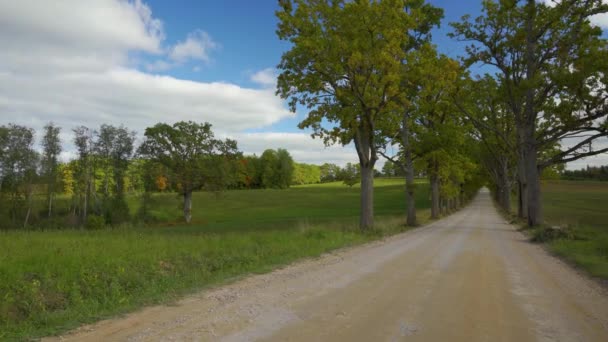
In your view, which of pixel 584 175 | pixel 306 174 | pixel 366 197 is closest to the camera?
pixel 366 197

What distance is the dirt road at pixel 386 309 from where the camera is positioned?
16.4 ft

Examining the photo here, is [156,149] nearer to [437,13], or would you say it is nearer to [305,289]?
[437,13]

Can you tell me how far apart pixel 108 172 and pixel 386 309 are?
5586cm

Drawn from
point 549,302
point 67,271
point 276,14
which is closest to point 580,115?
point 276,14

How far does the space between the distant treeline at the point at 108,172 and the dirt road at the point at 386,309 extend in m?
45.1

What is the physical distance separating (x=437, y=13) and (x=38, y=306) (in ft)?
91.5

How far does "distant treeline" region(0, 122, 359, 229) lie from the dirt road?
45136 mm

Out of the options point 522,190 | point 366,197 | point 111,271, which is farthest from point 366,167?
point 522,190

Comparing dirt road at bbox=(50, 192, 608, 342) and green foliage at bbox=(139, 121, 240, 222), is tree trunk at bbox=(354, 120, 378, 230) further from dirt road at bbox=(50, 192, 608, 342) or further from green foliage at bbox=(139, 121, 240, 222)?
green foliage at bbox=(139, 121, 240, 222)

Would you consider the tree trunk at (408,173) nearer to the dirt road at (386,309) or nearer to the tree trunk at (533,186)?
the tree trunk at (533,186)

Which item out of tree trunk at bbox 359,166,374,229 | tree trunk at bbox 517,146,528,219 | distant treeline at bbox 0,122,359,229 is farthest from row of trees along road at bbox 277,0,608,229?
distant treeline at bbox 0,122,359,229

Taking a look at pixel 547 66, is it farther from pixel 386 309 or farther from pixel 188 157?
pixel 188 157

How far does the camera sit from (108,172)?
54625 mm

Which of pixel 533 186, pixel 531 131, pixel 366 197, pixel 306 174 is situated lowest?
pixel 366 197
